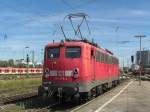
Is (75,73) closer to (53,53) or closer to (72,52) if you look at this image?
(72,52)

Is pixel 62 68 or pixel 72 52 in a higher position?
pixel 72 52

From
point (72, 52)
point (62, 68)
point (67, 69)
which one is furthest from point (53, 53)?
point (67, 69)

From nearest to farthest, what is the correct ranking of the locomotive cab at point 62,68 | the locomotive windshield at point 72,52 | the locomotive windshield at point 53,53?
the locomotive cab at point 62,68 < the locomotive windshield at point 72,52 < the locomotive windshield at point 53,53

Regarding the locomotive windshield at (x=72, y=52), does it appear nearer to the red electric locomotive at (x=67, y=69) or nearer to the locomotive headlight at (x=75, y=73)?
the red electric locomotive at (x=67, y=69)

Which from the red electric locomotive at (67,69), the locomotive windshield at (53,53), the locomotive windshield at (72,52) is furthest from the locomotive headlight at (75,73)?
the locomotive windshield at (53,53)

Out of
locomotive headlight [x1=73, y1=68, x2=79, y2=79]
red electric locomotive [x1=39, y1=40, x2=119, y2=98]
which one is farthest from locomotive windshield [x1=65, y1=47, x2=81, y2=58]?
locomotive headlight [x1=73, y1=68, x2=79, y2=79]

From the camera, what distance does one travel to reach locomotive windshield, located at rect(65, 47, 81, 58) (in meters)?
22.5

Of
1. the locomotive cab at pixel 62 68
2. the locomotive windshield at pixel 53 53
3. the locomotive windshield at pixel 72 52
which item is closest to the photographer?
the locomotive cab at pixel 62 68

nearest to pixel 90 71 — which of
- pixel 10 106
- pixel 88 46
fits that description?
pixel 88 46

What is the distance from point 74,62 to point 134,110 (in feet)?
13.7

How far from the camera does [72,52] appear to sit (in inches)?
890

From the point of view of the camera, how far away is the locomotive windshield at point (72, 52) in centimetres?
2250

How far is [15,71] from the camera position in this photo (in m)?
82.1

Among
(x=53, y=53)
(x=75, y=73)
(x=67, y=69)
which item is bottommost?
(x=75, y=73)
